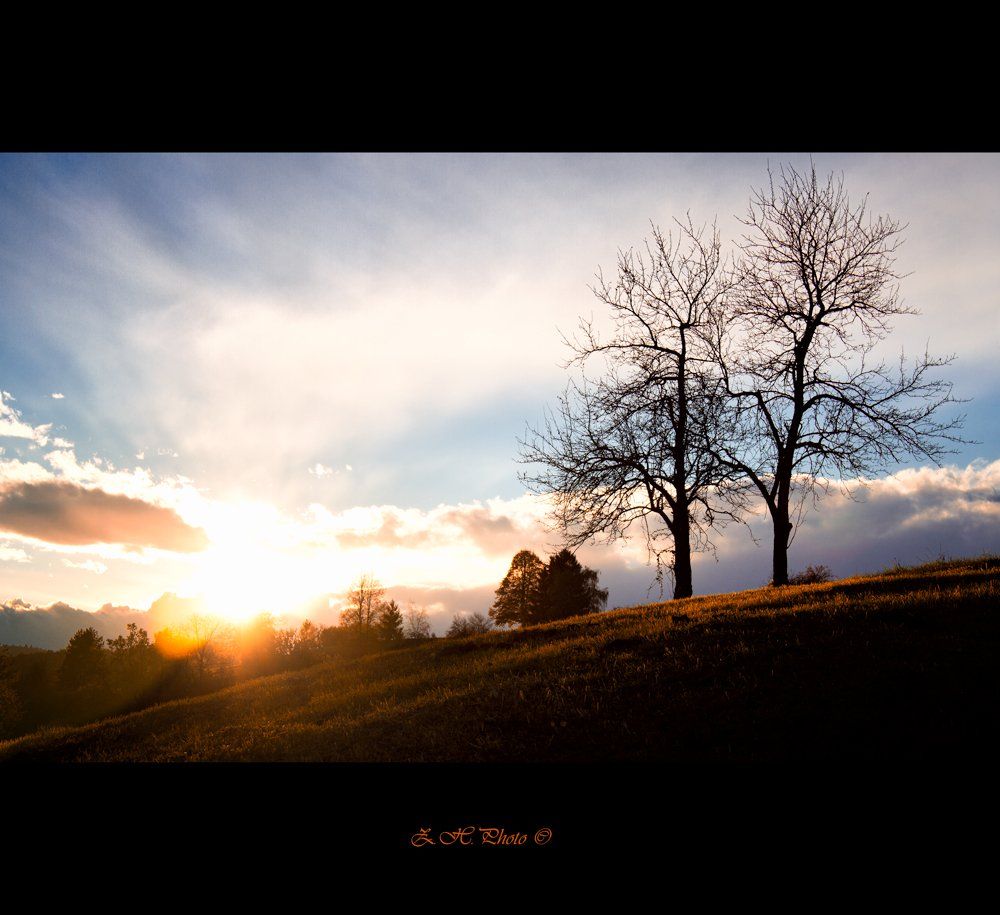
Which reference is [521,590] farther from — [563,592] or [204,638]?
[204,638]

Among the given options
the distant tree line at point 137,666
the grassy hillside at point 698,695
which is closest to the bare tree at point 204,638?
the distant tree line at point 137,666

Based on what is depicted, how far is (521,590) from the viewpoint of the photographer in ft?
168

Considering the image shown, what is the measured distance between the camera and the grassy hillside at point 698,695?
559 cm

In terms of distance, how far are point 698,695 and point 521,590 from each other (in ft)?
149

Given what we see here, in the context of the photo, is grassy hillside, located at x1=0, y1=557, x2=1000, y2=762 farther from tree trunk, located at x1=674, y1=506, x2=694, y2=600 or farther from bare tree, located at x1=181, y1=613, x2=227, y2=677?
bare tree, located at x1=181, y1=613, x2=227, y2=677

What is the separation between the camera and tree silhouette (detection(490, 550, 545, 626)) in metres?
50.4

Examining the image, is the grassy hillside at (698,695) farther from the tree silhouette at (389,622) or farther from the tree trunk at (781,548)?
the tree silhouette at (389,622)

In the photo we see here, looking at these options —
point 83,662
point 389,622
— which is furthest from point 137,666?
point 389,622

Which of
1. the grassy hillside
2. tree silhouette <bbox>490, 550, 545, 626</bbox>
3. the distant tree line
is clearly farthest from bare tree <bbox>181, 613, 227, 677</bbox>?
tree silhouette <bbox>490, 550, 545, 626</bbox>

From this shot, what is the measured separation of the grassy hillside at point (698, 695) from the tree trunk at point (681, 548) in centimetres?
576
